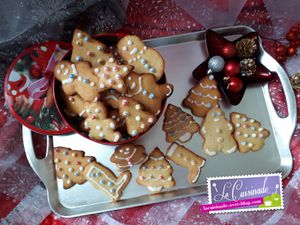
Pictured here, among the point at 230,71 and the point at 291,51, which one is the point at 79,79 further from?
the point at 291,51

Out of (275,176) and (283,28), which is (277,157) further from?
(283,28)

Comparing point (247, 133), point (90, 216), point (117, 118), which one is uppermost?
point (117, 118)

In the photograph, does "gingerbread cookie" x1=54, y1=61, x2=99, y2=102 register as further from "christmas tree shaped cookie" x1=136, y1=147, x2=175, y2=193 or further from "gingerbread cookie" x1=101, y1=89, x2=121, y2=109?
"christmas tree shaped cookie" x1=136, y1=147, x2=175, y2=193

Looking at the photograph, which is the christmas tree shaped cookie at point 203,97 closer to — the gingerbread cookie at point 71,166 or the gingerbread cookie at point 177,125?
the gingerbread cookie at point 177,125

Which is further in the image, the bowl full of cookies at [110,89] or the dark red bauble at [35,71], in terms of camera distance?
the dark red bauble at [35,71]

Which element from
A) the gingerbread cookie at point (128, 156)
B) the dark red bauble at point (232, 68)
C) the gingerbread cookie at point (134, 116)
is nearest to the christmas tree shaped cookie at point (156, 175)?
the gingerbread cookie at point (128, 156)

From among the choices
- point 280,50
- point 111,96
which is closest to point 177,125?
point 111,96
